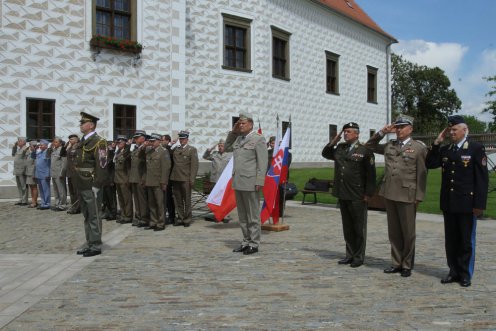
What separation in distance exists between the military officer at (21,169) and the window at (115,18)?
488cm

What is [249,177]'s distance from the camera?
7922mm

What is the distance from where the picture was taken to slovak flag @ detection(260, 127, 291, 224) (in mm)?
9773

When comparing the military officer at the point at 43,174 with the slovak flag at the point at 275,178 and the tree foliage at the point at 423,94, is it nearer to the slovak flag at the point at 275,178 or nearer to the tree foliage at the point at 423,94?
the slovak flag at the point at 275,178

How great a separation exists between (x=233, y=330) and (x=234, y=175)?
3.98 metres

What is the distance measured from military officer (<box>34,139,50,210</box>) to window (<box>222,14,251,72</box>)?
33.6 ft

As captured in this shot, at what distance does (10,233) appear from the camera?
32.6 ft

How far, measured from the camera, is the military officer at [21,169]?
14797 mm

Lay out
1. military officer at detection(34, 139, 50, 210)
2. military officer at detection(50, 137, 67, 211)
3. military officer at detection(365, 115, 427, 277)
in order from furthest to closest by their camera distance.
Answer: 1. military officer at detection(34, 139, 50, 210)
2. military officer at detection(50, 137, 67, 211)
3. military officer at detection(365, 115, 427, 277)

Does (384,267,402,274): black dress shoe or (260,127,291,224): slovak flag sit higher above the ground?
(260,127,291,224): slovak flag

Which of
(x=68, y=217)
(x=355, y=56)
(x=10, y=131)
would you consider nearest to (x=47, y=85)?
(x=10, y=131)

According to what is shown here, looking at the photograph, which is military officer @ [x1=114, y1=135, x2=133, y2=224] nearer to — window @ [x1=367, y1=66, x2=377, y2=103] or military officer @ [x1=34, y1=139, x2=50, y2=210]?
military officer @ [x1=34, y1=139, x2=50, y2=210]

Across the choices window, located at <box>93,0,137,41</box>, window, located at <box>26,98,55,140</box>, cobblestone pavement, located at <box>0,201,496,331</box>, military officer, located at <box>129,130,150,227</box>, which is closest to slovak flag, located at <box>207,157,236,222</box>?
cobblestone pavement, located at <box>0,201,496,331</box>

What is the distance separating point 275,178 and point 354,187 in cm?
307

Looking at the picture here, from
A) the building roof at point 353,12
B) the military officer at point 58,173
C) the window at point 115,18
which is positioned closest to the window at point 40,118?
the military officer at point 58,173
